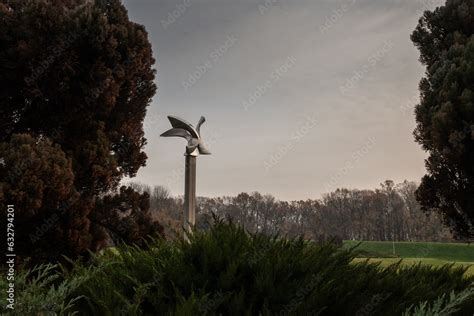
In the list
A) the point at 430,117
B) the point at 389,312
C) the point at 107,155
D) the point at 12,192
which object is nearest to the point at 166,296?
the point at 389,312

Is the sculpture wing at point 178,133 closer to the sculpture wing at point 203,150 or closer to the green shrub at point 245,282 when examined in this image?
the sculpture wing at point 203,150

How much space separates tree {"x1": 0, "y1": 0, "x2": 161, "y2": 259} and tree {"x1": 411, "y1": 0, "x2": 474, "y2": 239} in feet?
24.2

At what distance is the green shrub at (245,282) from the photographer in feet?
8.80

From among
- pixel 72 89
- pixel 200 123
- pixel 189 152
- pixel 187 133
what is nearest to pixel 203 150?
pixel 189 152

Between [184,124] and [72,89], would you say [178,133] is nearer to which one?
[184,124]

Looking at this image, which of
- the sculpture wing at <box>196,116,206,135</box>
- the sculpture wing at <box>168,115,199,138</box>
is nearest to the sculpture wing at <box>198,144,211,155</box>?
the sculpture wing at <box>168,115,199,138</box>

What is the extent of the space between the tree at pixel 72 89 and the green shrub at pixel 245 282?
5101mm

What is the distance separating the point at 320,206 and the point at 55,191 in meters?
56.3

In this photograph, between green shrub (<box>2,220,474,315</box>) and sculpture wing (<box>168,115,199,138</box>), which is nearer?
green shrub (<box>2,220,474,315</box>)

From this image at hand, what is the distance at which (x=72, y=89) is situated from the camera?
8875 mm

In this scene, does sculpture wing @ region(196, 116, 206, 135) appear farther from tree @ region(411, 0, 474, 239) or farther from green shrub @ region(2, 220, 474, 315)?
green shrub @ region(2, 220, 474, 315)

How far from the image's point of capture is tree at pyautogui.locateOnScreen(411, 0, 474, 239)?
10.9 metres

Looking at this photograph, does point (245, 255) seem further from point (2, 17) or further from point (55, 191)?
point (2, 17)

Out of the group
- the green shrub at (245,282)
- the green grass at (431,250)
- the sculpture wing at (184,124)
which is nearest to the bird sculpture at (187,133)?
the sculpture wing at (184,124)
